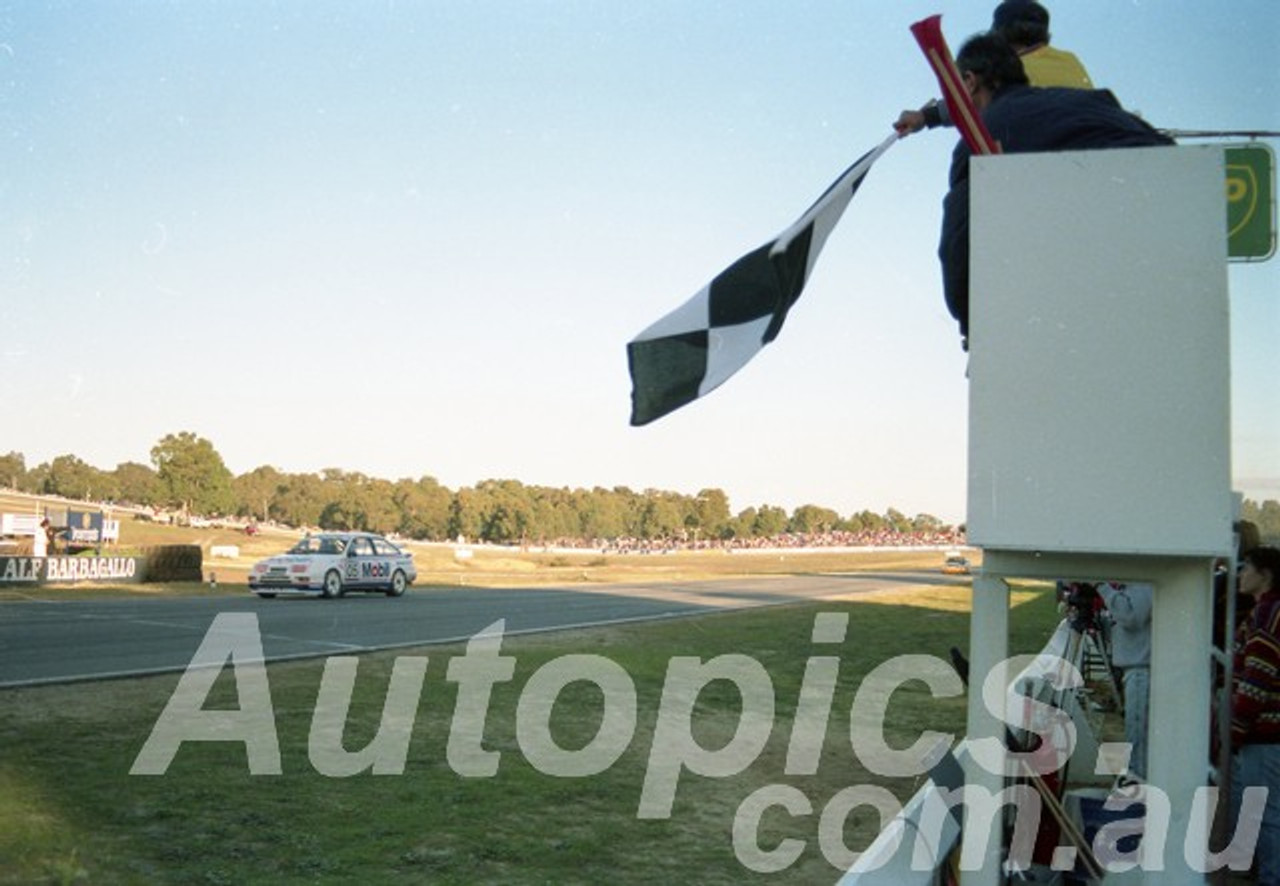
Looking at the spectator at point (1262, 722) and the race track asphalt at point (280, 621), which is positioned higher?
the spectator at point (1262, 722)

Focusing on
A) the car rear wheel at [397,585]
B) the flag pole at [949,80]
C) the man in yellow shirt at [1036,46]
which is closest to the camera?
the flag pole at [949,80]

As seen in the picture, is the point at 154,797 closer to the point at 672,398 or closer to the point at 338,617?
the point at 672,398

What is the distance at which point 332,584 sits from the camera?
2652 cm

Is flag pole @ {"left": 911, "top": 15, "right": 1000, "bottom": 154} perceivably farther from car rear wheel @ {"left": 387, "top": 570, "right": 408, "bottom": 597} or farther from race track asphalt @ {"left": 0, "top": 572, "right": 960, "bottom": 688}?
car rear wheel @ {"left": 387, "top": 570, "right": 408, "bottom": 597}

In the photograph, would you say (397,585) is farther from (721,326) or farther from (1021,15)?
(721,326)

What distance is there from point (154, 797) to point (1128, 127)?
6.04m

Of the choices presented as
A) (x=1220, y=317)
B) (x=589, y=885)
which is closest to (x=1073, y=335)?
(x=1220, y=317)

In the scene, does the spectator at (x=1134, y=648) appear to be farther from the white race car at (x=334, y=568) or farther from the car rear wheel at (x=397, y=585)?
the car rear wheel at (x=397, y=585)

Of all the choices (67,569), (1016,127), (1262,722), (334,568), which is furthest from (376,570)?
(1016,127)

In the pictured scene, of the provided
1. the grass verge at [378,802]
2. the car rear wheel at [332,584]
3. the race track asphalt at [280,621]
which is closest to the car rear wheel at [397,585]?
the race track asphalt at [280,621]

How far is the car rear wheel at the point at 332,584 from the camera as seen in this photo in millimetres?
26328

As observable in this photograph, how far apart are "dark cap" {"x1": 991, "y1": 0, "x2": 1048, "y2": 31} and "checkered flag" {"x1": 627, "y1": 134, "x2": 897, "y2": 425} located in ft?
2.97

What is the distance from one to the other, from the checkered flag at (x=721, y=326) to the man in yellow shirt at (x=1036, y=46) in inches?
32.6

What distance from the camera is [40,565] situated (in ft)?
86.3
